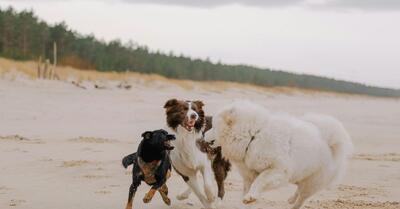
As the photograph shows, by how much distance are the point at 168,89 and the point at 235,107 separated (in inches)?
1295

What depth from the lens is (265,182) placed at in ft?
A: 23.6

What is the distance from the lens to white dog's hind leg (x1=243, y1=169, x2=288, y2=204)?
7136 millimetres

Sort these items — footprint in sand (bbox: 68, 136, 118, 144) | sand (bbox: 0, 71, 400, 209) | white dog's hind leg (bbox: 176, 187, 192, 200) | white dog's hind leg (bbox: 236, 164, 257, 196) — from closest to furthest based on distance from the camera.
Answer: white dog's hind leg (bbox: 236, 164, 257, 196) < sand (bbox: 0, 71, 400, 209) < white dog's hind leg (bbox: 176, 187, 192, 200) < footprint in sand (bbox: 68, 136, 118, 144)

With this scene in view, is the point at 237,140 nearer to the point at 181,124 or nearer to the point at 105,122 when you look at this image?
the point at 181,124

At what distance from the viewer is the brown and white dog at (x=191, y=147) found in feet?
28.1

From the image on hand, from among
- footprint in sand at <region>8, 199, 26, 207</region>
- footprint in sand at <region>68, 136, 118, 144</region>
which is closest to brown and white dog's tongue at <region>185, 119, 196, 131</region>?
footprint in sand at <region>8, 199, 26, 207</region>

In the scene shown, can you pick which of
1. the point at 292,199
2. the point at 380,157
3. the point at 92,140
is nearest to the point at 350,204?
the point at 292,199

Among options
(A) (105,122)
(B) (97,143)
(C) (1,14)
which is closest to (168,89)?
(C) (1,14)

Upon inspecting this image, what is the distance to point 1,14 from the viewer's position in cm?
4469

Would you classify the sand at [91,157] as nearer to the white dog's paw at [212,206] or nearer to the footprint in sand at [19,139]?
the footprint in sand at [19,139]

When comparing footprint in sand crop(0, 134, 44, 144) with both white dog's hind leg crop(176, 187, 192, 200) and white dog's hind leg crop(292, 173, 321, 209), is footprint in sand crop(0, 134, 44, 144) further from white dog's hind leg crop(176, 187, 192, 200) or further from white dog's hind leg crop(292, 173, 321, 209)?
white dog's hind leg crop(292, 173, 321, 209)

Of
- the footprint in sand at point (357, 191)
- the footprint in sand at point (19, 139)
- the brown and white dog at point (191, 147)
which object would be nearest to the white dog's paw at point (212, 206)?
the brown and white dog at point (191, 147)

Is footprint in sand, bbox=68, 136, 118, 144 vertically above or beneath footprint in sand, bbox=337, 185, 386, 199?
beneath

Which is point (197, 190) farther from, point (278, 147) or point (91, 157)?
point (91, 157)
